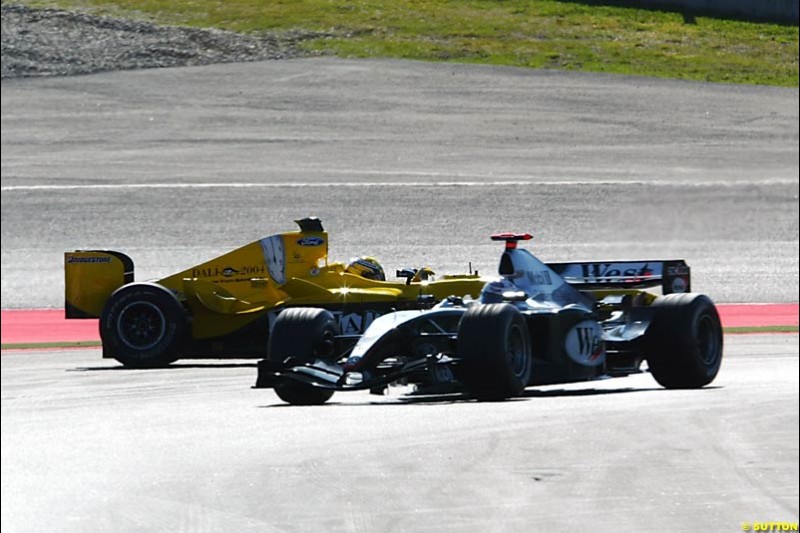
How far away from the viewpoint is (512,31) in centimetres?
880

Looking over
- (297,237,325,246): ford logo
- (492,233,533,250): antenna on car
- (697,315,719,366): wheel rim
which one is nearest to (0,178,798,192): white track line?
(492,233,533,250): antenna on car

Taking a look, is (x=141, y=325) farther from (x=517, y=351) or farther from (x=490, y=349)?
(x=490, y=349)

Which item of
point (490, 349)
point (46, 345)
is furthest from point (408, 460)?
point (46, 345)

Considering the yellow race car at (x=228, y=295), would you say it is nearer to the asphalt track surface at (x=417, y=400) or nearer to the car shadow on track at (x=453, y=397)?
the asphalt track surface at (x=417, y=400)

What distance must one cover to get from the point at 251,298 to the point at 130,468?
21.0 ft

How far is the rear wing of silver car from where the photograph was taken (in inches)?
471

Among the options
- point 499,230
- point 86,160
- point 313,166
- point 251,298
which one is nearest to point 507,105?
point 313,166

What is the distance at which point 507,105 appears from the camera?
31531mm

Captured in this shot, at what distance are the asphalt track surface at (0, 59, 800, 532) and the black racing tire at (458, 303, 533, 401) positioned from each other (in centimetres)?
18

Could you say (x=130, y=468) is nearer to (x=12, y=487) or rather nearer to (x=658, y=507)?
(x=12, y=487)

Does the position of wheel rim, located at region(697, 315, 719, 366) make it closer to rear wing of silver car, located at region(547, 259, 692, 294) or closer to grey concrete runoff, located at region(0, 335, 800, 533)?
grey concrete runoff, located at region(0, 335, 800, 533)

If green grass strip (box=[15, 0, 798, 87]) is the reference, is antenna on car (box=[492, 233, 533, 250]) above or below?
below

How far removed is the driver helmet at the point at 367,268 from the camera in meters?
15.0

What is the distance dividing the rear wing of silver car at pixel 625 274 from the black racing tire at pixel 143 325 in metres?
4.24
